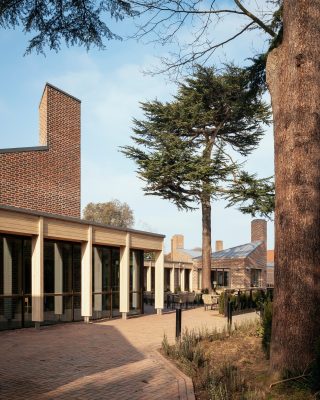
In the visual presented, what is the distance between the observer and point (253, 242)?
43.6 meters

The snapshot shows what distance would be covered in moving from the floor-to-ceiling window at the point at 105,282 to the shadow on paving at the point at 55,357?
3.24 metres

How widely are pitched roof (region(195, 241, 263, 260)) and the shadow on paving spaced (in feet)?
83.8

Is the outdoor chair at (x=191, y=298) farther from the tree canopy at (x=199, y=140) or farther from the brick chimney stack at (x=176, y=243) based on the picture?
the brick chimney stack at (x=176, y=243)

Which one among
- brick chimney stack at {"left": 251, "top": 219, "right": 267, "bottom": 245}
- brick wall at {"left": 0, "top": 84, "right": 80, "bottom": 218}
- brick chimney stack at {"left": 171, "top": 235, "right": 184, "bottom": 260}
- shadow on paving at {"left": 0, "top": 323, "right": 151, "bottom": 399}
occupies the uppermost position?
brick wall at {"left": 0, "top": 84, "right": 80, "bottom": 218}

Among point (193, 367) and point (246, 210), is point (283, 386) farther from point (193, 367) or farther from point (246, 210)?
point (246, 210)

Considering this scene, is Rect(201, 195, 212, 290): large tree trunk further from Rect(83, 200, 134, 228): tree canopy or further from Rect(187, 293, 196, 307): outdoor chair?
Rect(83, 200, 134, 228): tree canopy

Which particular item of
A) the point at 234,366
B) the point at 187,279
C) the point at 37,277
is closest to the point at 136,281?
the point at 37,277

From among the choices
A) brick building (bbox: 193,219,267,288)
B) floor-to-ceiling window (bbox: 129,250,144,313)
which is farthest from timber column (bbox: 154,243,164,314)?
brick building (bbox: 193,219,267,288)

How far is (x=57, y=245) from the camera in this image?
55.0ft

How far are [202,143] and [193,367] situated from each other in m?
22.7

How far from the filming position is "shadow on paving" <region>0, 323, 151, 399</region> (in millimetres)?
7844

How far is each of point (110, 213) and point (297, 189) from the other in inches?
2104

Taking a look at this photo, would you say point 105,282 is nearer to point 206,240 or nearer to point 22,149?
point 22,149

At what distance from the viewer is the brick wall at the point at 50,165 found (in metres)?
19.2
